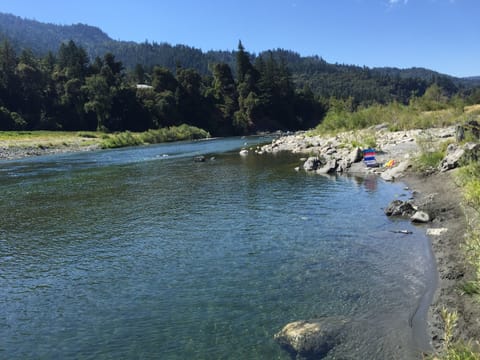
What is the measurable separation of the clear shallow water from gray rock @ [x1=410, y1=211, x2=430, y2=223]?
0.69 metres

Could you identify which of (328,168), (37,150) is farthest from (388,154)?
(37,150)

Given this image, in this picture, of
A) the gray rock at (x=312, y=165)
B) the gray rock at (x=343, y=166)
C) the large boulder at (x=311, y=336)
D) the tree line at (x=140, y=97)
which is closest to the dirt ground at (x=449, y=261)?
the large boulder at (x=311, y=336)

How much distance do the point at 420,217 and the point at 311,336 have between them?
33.1 feet

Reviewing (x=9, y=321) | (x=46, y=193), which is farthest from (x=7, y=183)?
(x=9, y=321)

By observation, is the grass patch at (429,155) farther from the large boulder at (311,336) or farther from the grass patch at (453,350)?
the grass patch at (453,350)

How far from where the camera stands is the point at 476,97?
3615 inches

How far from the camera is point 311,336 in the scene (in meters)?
8.29

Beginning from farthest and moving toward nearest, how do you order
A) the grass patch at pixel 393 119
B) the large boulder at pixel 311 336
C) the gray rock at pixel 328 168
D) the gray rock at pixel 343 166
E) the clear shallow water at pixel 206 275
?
1. the grass patch at pixel 393 119
2. the gray rock at pixel 343 166
3. the gray rock at pixel 328 168
4. the clear shallow water at pixel 206 275
5. the large boulder at pixel 311 336

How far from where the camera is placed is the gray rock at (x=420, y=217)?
52.6 feet

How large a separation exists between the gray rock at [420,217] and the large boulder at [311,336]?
8.86 meters

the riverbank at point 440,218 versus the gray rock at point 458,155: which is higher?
the gray rock at point 458,155

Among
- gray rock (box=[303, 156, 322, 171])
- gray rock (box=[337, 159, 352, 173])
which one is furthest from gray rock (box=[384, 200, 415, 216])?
gray rock (box=[303, 156, 322, 171])

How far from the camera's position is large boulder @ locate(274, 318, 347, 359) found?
7980 mm

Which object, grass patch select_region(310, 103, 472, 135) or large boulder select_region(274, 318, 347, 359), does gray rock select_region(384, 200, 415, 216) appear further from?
grass patch select_region(310, 103, 472, 135)
